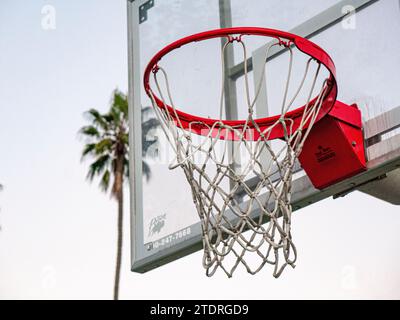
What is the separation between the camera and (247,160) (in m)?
2.95

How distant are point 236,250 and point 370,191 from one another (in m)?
0.69

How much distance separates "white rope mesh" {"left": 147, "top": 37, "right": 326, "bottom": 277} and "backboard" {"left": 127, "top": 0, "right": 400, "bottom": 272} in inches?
5.3

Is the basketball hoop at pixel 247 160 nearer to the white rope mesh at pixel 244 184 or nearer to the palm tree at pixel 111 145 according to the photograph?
the white rope mesh at pixel 244 184

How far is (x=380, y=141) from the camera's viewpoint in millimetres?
2826

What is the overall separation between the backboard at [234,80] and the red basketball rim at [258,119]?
5.4 inches

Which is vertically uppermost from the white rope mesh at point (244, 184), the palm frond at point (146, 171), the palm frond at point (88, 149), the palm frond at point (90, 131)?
the palm frond at point (90, 131)

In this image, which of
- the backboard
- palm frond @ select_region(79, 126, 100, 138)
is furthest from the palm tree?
the backboard

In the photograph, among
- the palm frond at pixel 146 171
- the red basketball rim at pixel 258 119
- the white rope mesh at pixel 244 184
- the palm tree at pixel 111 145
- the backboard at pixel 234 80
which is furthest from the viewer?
the palm tree at pixel 111 145

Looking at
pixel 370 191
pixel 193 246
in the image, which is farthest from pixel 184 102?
pixel 370 191

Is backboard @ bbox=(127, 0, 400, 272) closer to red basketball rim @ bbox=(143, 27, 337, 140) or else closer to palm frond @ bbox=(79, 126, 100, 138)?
red basketball rim @ bbox=(143, 27, 337, 140)

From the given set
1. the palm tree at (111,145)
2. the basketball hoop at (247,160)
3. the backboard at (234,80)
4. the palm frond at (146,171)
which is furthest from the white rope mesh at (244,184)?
the palm tree at (111,145)

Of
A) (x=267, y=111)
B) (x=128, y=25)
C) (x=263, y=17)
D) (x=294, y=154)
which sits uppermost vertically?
(x=128, y=25)

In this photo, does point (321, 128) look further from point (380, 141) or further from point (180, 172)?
point (180, 172)

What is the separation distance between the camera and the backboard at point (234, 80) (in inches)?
113
